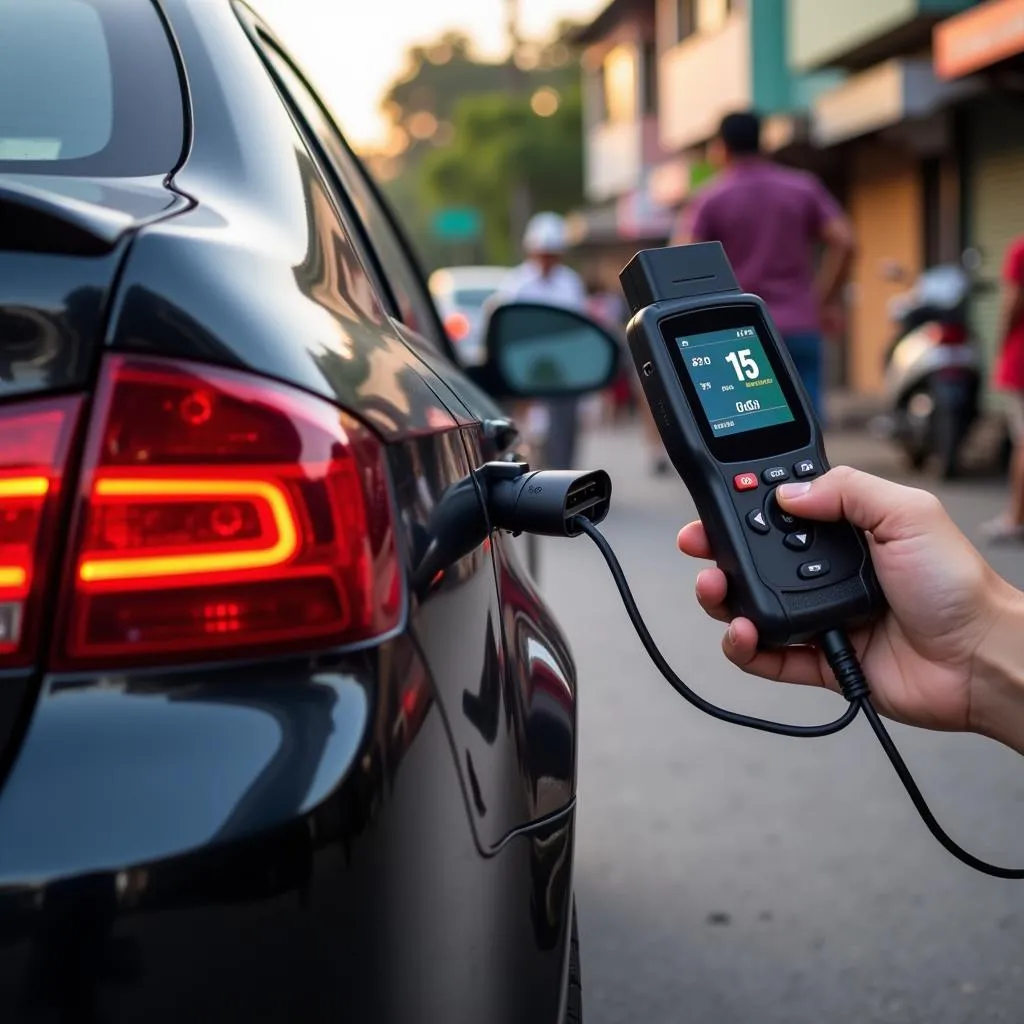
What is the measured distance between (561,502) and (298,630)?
14.4 inches

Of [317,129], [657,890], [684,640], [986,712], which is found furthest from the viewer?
[684,640]

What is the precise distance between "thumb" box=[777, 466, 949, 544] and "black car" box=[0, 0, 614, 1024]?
492 mm

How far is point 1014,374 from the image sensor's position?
323 inches

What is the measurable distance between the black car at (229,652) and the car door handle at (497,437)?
37 cm

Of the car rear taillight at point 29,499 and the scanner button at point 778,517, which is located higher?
the car rear taillight at point 29,499

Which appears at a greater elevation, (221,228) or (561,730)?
(221,228)

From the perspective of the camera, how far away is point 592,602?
7234mm

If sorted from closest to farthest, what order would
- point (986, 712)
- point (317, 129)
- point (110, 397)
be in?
1. point (110, 397)
2. point (986, 712)
3. point (317, 129)

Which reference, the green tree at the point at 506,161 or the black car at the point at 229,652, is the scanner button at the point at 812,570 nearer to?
the black car at the point at 229,652

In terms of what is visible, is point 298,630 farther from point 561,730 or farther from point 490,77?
point 490,77

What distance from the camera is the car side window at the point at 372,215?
2375 millimetres

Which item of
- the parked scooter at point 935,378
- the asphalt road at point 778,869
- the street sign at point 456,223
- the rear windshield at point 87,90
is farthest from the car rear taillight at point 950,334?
the street sign at point 456,223

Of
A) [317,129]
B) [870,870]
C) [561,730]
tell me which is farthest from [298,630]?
[870,870]

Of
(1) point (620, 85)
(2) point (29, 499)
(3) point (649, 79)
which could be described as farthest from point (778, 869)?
(1) point (620, 85)
